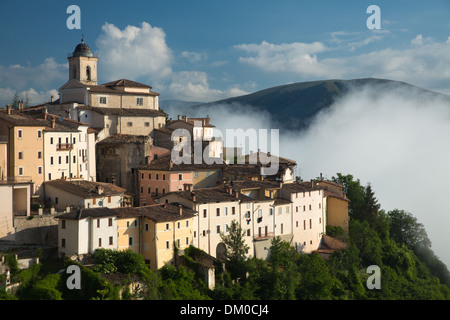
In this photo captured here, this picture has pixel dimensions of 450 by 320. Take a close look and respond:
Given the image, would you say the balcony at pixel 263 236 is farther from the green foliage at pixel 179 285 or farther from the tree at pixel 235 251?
the green foliage at pixel 179 285

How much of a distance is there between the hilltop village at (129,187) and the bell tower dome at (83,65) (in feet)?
0.39

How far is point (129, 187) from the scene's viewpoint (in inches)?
2431

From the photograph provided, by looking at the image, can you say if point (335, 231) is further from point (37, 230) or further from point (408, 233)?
point (37, 230)

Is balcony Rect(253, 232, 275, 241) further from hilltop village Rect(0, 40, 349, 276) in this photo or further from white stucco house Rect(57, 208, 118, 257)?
white stucco house Rect(57, 208, 118, 257)

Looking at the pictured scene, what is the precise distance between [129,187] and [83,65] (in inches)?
706

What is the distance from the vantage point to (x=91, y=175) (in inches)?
2373

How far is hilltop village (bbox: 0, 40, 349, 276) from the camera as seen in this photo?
45875 mm

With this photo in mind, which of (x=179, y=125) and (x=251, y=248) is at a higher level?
(x=179, y=125)

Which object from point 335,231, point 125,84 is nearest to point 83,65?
point 125,84

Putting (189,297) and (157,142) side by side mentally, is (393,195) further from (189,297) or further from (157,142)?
(189,297)

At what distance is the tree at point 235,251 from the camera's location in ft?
164
